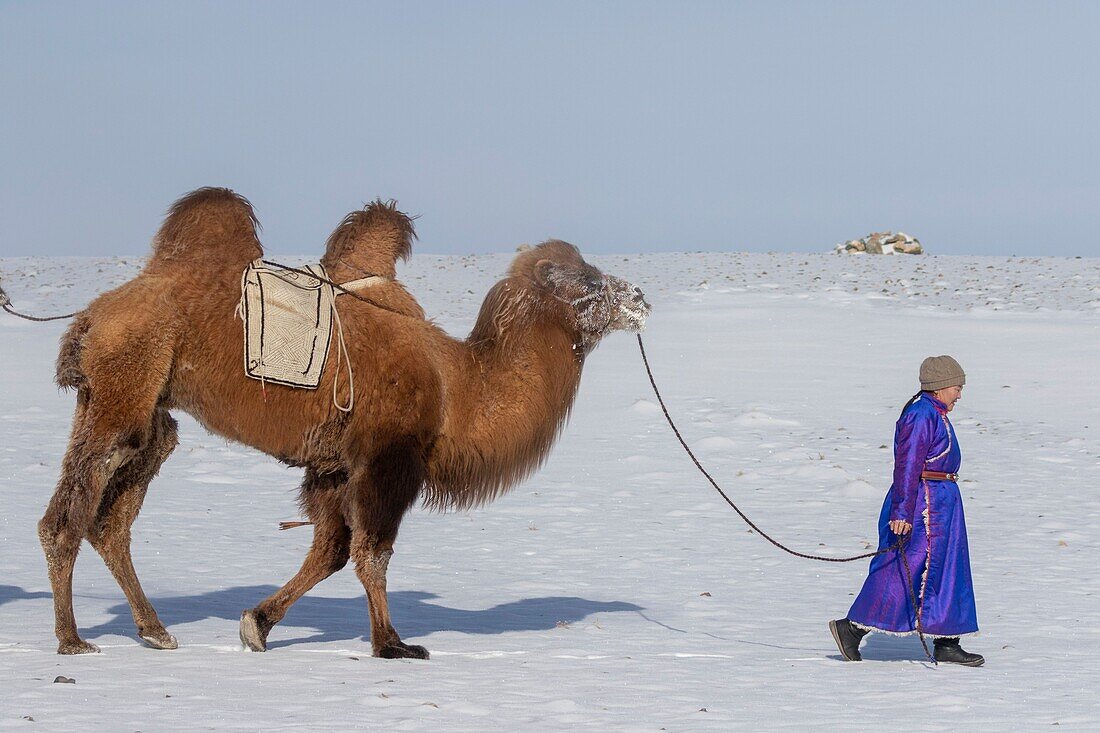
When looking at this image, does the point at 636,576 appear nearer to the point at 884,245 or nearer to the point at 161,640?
the point at 161,640

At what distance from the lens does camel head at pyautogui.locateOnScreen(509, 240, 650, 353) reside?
7613mm

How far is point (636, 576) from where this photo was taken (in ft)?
33.1

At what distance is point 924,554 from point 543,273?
8.37 ft

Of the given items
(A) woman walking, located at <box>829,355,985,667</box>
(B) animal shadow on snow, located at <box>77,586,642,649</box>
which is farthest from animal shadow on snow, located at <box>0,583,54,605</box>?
(A) woman walking, located at <box>829,355,985,667</box>

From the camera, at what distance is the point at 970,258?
37.6 m

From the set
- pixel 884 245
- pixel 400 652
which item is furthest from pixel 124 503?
pixel 884 245

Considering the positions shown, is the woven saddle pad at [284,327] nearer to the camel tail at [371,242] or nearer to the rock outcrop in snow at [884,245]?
the camel tail at [371,242]

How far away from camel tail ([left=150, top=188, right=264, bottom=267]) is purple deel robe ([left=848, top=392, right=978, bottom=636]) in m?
3.70

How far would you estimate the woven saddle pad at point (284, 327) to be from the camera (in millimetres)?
7035

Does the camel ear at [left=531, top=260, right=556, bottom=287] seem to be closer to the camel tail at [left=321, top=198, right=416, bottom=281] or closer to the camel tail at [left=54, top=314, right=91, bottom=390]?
the camel tail at [left=321, top=198, right=416, bottom=281]

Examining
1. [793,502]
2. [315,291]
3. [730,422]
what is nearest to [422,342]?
[315,291]

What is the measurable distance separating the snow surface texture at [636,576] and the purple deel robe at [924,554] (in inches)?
10.9

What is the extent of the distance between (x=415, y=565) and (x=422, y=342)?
3411 mm

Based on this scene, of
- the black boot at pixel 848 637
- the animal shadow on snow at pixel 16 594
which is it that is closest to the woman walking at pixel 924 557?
the black boot at pixel 848 637
